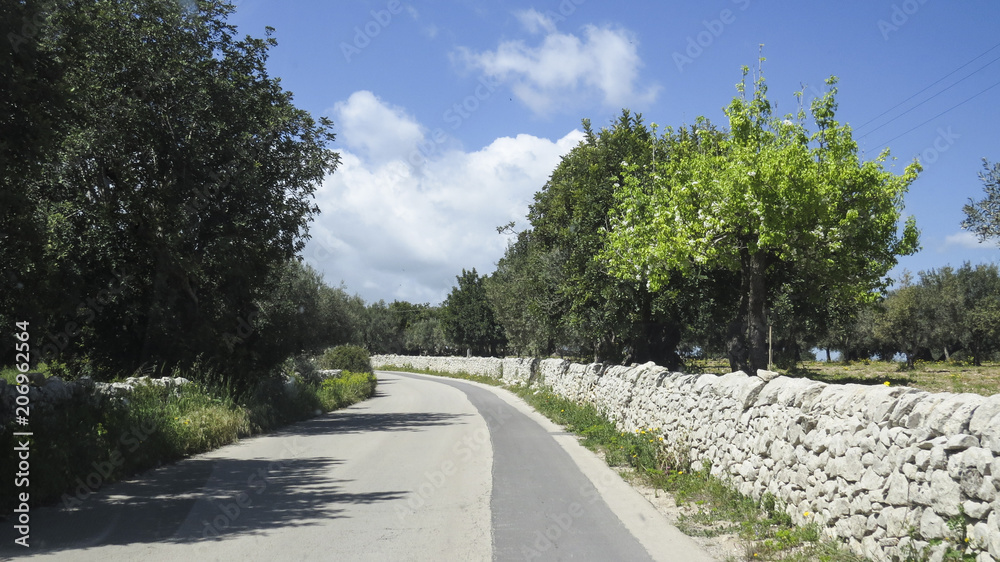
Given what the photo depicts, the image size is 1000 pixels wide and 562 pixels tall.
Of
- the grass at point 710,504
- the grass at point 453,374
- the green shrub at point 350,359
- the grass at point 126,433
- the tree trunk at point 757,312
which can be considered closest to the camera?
the grass at point 710,504

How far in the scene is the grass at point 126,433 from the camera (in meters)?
8.20

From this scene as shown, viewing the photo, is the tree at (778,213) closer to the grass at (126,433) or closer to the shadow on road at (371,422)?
the shadow on road at (371,422)

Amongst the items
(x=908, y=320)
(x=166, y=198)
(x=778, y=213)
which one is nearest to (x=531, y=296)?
(x=166, y=198)

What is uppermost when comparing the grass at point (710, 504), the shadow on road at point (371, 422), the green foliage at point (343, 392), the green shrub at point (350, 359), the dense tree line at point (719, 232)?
the dense tree line at point (719, 232)

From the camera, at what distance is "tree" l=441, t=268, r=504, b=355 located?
65.6 metres

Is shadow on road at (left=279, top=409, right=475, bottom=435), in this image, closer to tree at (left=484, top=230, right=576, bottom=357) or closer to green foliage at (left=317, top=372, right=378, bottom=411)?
green foliage at (left=317, top=372, right=378, bottom=411)

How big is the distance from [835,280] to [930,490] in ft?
31.1

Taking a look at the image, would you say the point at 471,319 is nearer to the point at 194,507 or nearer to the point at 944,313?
the point at 944,313

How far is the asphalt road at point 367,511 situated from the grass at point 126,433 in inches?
15.0

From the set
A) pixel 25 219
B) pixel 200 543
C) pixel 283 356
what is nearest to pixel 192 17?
pixel 283 356

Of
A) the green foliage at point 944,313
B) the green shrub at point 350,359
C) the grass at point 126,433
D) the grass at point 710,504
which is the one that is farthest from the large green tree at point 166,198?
the green foliage at point 944,313

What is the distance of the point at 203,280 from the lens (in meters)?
18.6

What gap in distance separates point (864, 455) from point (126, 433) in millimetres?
10310

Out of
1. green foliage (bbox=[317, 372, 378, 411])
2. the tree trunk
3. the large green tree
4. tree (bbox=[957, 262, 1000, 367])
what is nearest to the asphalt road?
the tree trunk
